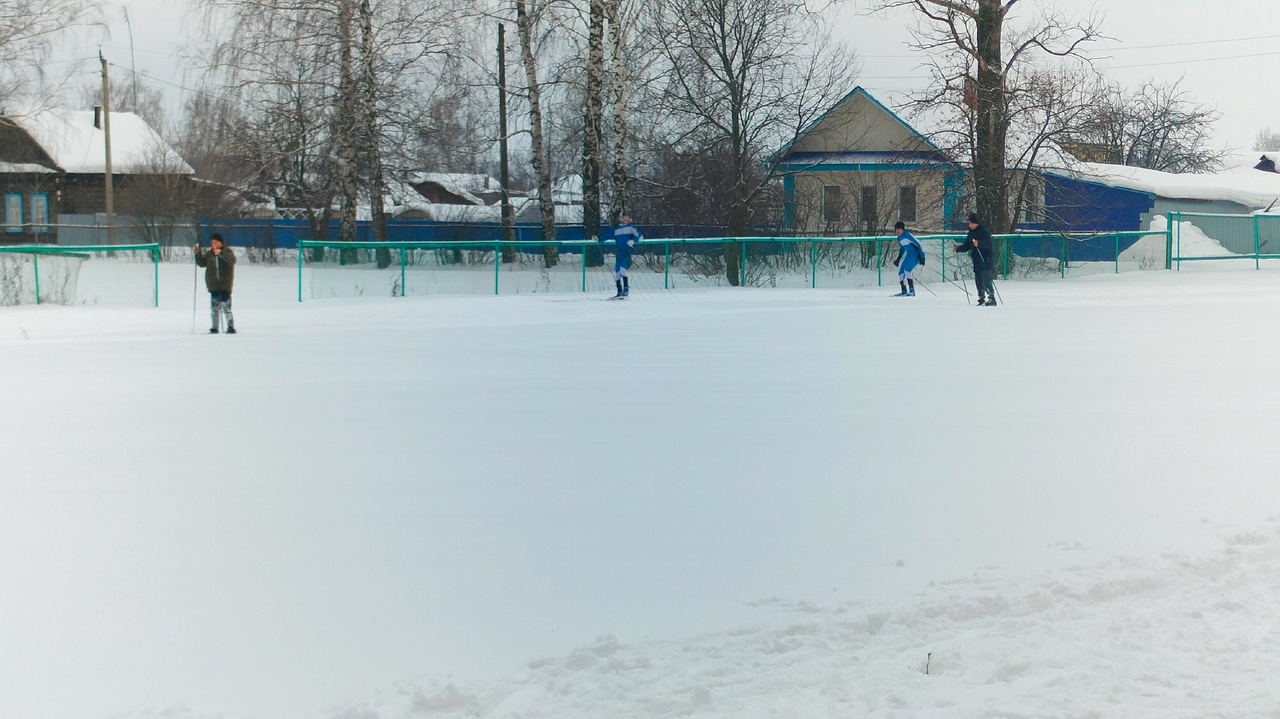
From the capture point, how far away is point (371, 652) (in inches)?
187

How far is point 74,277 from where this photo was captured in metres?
22.7

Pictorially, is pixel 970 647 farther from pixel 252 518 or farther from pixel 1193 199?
pixel 1193 199

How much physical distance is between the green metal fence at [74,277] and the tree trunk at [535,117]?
7.99 metres

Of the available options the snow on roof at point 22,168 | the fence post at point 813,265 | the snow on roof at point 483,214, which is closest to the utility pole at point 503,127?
the snow on roof at point 483,214

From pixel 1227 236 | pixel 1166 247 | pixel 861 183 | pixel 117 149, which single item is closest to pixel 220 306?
pixel 861 183

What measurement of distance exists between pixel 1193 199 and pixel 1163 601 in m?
39.7

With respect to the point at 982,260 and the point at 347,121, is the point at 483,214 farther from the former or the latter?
the point at 982,260

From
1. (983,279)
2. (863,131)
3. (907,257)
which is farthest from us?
(863,131)

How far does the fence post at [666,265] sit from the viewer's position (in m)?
27.0

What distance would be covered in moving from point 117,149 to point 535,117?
1279 inches

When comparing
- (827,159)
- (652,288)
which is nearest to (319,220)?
(827,159)

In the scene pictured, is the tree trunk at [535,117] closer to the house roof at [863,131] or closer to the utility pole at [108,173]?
the house roof at [863,131]

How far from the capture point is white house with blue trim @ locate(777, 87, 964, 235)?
107ft

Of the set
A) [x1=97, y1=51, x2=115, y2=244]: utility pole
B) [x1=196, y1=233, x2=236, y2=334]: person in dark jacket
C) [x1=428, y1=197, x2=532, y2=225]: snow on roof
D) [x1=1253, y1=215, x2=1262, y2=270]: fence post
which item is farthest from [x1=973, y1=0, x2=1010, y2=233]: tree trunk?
[x1=97, y1=51, x2=115, y2=244]: utility pole
